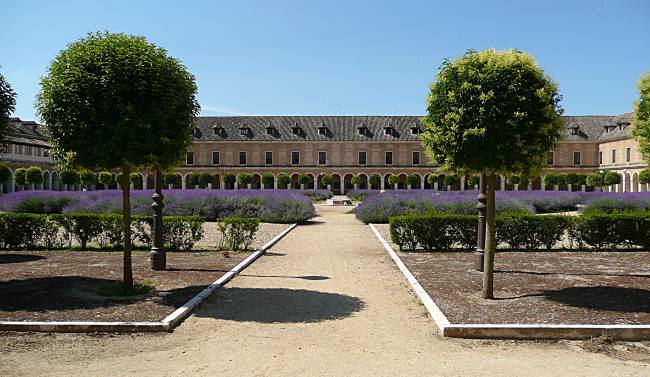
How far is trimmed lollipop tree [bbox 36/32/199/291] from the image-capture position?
7.04 m

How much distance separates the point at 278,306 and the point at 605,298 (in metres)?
4.69

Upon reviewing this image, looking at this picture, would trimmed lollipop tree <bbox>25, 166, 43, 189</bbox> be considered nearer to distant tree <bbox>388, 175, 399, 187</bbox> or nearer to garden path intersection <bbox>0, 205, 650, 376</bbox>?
distant tree <bbox>388, 175, 399, 187</bbox>

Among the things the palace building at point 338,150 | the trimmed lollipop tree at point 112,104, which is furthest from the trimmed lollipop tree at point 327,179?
the trimmed lollipop tree at point 112,104

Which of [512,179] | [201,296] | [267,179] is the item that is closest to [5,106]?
[201,296]

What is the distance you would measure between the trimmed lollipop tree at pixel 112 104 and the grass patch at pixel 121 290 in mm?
A: 1894

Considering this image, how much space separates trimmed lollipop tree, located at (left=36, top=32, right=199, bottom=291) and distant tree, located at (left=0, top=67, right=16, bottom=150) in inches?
46.7

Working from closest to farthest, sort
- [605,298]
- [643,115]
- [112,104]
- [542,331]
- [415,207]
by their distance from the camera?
[542,331], [112,104], [605,298], [643,115], [415,207]

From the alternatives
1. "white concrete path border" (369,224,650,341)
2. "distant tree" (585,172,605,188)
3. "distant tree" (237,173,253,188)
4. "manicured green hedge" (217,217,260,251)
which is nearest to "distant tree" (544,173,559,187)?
"distant tree" (585,172,605,188)

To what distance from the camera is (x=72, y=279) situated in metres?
8.70

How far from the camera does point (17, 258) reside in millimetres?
11219

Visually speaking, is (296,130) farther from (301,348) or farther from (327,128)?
(301,348)

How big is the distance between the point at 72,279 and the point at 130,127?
338cm


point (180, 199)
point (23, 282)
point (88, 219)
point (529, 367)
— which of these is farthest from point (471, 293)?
point (180, 199)

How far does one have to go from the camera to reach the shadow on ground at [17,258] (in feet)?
35.4
